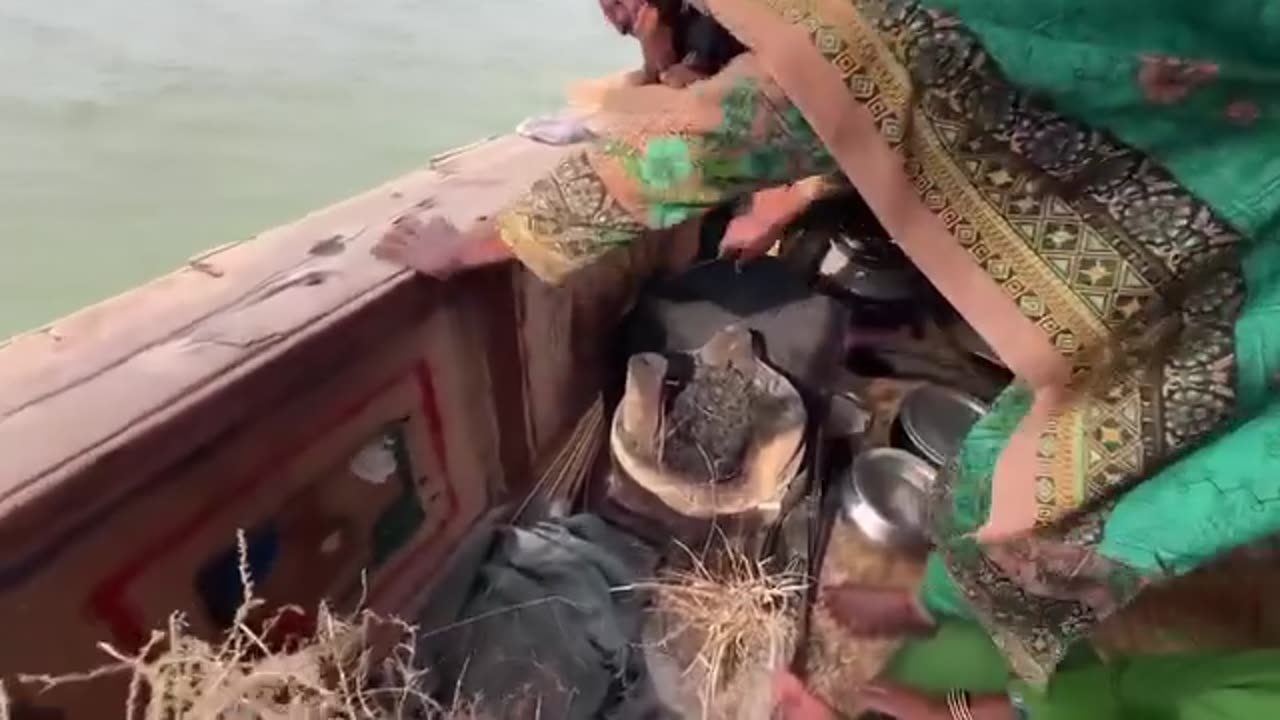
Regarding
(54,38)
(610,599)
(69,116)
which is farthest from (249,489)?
(54,38)

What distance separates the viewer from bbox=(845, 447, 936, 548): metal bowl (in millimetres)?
1288

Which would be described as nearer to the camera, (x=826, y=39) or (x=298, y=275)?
(x=826, y=39)

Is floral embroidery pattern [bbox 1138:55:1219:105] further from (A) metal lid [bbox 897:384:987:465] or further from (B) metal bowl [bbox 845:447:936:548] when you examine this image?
(A) metal lid [bbox 897:384:987:465]

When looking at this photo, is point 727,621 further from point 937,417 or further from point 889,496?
point 937,417

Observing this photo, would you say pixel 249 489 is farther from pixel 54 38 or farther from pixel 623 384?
pixel 54 38

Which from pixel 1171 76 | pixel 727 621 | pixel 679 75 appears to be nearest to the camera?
pixel 1171 76

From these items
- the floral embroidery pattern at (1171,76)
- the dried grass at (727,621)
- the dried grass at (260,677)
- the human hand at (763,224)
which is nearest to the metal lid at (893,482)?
the dried grass at (727,621)

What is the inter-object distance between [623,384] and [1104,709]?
610 millimetres

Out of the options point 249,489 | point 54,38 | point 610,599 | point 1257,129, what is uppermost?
point 1257,129

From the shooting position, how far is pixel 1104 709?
0.99 m

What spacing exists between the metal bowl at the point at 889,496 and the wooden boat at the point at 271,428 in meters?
0.32

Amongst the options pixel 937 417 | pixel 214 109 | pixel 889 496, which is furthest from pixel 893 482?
pixel 214 109

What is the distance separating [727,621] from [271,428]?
500mm

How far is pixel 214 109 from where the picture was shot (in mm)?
1684
